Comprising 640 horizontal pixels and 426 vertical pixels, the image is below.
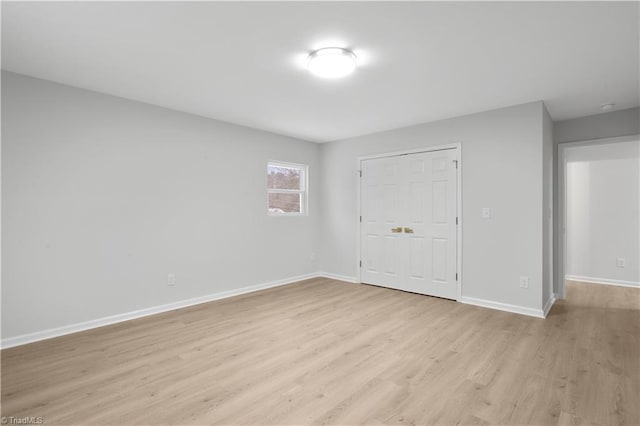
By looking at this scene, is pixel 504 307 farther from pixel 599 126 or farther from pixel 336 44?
pixel 336 44

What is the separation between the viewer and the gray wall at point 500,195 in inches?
140

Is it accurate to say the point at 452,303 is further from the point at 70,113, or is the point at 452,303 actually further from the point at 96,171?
the point at 70,113

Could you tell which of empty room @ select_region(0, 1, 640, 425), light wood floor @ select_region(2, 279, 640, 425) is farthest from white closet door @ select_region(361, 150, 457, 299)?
light wood floor @ select_region(2, 279, 640, 425)

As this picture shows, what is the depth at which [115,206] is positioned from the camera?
11.0 ft

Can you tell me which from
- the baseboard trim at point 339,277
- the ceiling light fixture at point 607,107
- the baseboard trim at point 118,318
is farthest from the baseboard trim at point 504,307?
the baseboard trim at point 118,318

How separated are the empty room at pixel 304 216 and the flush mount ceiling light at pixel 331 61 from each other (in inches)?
0.7

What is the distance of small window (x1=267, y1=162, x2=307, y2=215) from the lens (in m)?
5.07

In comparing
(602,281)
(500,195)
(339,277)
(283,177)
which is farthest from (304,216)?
(602,281)

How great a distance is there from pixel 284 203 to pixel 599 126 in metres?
4.55

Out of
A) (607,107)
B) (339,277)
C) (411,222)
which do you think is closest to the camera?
(607,107)

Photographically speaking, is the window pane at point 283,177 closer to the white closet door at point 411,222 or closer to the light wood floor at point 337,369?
the white closet door at point 411,222

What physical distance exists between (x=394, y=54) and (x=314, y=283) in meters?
3.74

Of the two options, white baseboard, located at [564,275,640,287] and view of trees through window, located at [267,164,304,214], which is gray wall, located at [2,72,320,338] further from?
white baseboard, located at [564,275,640,287]

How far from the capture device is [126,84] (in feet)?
10.0
